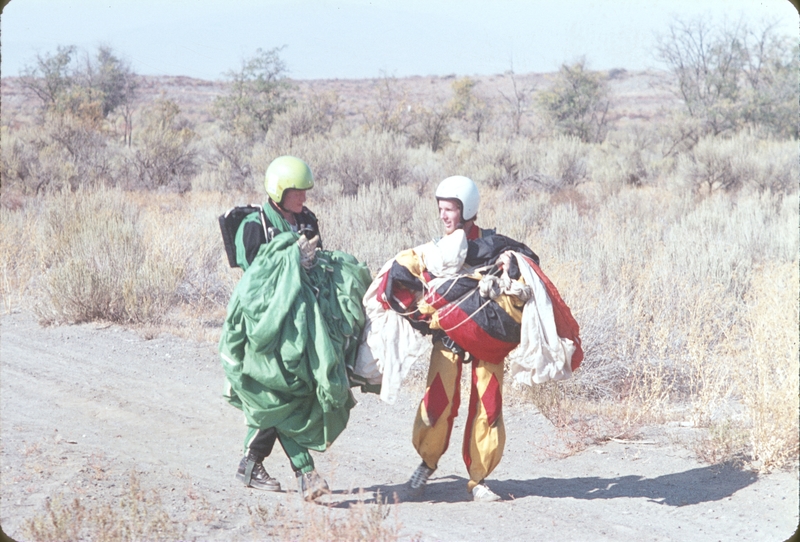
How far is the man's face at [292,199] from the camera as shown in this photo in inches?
198

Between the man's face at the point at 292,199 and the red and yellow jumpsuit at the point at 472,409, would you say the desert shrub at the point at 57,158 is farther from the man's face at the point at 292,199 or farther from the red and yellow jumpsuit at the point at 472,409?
the red and yellow jumpsuit at the point at 472,409

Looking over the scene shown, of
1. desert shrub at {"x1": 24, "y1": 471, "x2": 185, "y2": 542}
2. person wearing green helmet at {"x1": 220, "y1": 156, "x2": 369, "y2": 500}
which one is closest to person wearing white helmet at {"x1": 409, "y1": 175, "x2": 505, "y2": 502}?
person wearing green helmet at {"x1": 220, "y1": 156, "x2": 369, "y2": 500}

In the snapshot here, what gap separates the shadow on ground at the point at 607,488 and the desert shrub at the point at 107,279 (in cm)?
582

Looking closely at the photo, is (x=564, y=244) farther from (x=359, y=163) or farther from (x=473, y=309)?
(x=473, y=309)

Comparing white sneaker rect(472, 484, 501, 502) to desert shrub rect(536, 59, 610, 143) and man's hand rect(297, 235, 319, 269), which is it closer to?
man's hand rect(297, 235, 319, 269)

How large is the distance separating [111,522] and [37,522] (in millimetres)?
356

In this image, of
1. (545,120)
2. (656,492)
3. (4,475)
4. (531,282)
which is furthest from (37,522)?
(545,120)

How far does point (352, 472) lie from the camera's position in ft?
19.7

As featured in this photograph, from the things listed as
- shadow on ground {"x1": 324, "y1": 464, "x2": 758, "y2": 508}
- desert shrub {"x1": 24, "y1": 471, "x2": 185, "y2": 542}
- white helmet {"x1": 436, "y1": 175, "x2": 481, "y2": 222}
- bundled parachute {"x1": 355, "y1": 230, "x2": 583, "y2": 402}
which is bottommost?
shadow on ground {"x1": 324, "y1": 464, "x2": 758, "y2": 508}

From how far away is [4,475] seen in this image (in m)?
5.22

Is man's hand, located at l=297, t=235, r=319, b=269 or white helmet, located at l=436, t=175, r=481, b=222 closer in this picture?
white helmet, located at l=436, t=175, r=481, b=222

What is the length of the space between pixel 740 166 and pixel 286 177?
15.9 meters

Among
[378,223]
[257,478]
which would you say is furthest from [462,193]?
[378,223]

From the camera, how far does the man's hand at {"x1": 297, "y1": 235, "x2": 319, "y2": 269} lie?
4.89 meters
